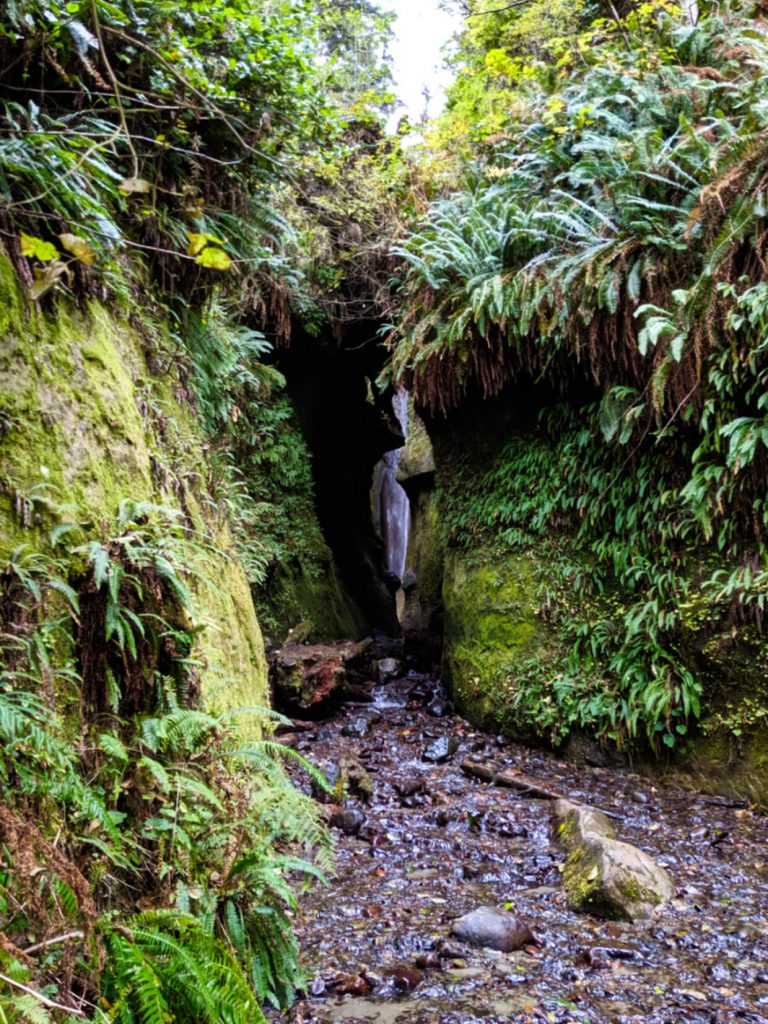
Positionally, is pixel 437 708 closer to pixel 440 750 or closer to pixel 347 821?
pixel 440 750

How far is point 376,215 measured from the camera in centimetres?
1046

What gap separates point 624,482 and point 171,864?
555 cm

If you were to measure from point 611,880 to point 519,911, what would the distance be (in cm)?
58

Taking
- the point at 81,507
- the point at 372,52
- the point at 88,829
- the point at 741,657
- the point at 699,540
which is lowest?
the point at 741,657

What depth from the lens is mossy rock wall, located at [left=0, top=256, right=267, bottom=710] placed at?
2.76m

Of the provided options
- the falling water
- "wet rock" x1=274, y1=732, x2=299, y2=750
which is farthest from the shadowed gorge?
the falling water

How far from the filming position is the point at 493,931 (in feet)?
11.2

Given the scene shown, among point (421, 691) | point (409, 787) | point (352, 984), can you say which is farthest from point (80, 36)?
point (421, 691)

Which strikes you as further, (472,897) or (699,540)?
(699,540)

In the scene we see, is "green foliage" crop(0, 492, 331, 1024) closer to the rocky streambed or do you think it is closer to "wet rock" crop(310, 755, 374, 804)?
the rocky streambed

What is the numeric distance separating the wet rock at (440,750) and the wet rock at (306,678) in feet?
6.06

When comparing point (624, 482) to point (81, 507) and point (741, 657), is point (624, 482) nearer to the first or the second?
point (741, 657)

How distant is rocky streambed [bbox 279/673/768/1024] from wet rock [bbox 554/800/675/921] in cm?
6

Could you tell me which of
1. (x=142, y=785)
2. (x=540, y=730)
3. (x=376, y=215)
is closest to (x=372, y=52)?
(x=376, y=215)
